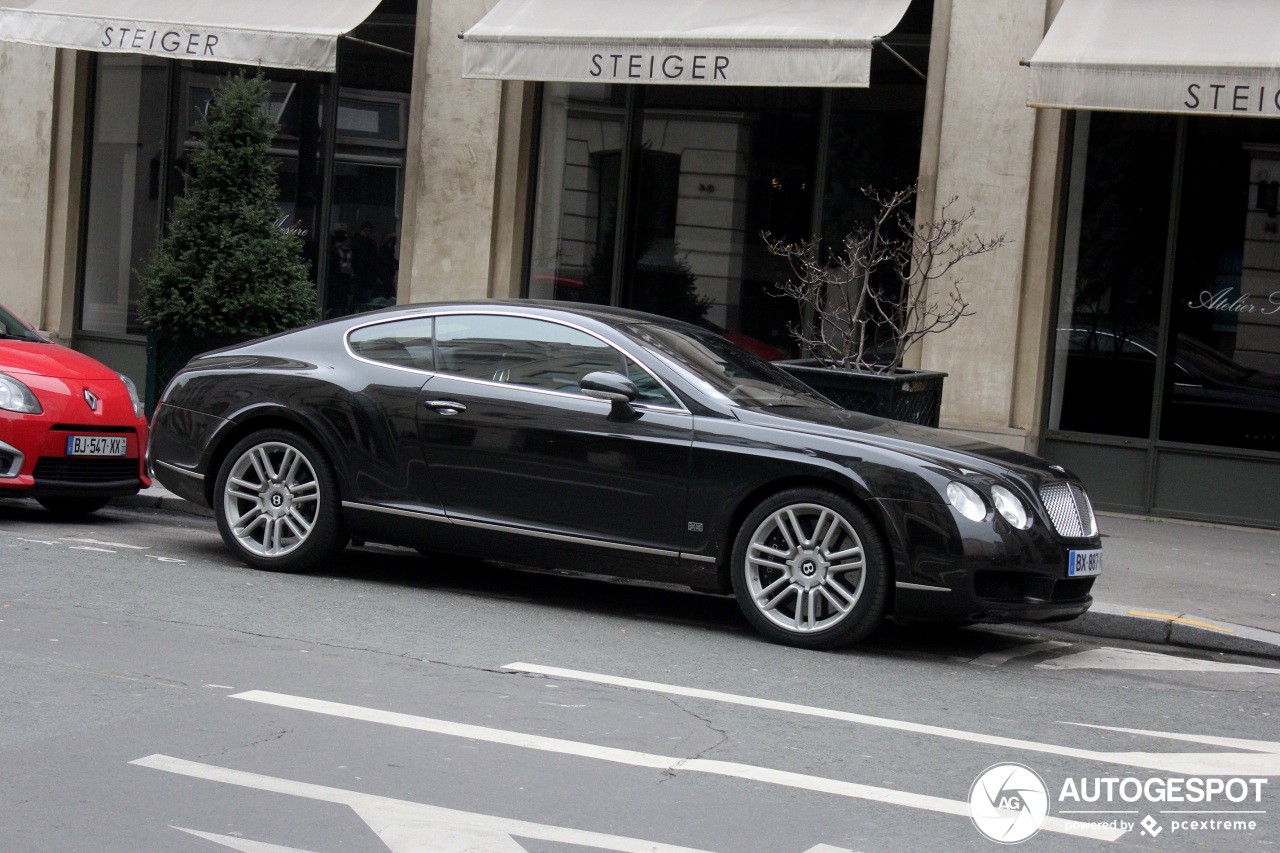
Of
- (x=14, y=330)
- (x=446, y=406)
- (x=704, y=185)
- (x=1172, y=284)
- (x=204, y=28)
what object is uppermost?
(x=204, y=28)

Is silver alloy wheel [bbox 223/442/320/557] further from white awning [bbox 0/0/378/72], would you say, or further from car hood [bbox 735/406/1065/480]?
white awning [bbox 0/0/378/72]

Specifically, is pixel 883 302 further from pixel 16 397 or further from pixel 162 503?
pixel 16 397

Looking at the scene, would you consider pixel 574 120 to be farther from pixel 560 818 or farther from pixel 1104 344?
pixel 560 818

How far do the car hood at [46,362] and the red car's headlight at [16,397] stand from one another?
0.32 feet

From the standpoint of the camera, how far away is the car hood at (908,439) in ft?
22.5

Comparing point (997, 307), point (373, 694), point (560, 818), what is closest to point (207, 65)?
point (997, 307)

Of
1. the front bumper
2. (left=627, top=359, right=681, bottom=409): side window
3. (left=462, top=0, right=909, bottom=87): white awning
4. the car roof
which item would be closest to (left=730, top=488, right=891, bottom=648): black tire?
the front bumper

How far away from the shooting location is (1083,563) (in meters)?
7.00

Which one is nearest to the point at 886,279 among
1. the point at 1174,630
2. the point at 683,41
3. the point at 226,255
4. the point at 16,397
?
the point at 683,41

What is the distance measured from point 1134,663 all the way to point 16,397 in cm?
646

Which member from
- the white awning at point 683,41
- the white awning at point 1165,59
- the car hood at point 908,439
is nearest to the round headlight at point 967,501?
the car hood at point 908,439

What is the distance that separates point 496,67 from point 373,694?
26.7ft

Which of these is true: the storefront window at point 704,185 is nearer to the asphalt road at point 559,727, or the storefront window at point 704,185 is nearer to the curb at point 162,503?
the curb at point 162,503

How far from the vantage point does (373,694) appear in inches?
223
